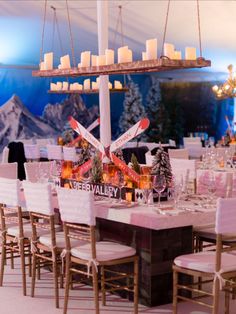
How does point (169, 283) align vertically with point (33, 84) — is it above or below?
below

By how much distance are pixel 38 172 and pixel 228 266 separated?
3.45 m

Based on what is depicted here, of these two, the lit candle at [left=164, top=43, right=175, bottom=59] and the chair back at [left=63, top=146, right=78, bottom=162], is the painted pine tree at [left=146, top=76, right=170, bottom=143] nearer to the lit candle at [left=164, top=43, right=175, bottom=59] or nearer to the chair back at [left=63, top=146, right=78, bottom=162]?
the chair back at [left=63, top=146, right=78, bottom=162]

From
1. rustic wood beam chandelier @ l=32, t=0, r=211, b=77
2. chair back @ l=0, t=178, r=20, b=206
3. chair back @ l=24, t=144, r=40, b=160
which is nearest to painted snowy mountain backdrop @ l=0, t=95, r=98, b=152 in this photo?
chair back @ l=24, t=144, r=40, b=160

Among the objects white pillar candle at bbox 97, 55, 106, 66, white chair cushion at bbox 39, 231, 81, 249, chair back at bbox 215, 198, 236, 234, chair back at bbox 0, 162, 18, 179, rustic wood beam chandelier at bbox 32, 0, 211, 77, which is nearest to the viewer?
chair back at bbox 215, 198, 236, 234

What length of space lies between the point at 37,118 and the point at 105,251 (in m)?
12.4

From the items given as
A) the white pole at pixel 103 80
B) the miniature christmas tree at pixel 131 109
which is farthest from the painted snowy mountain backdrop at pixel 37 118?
the white pole at pixel 103 80

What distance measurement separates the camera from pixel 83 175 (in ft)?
20.8

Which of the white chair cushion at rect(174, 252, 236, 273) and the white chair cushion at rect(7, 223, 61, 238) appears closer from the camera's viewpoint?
the white chair cushion at rect(174, 252, 236, 273)

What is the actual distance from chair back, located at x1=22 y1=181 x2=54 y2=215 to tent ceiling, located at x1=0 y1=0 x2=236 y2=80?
20.4 feet

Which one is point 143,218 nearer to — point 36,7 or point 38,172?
point 38,172

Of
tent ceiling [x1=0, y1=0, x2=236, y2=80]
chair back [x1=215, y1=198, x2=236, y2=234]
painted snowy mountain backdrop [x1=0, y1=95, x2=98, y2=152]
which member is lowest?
chair back [x1=215, y1=198, x2=236, y2=234]

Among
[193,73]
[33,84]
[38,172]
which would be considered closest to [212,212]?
[38,172]

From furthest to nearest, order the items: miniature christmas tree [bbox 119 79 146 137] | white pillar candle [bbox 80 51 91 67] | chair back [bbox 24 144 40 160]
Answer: miniature christmas tree [bbox 119 79 146 137] < chair back [bbox 24 144 40 160] < white pillar candle [bbox 80 51 91 67]

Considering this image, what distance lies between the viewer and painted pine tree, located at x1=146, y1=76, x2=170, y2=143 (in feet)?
62.0
